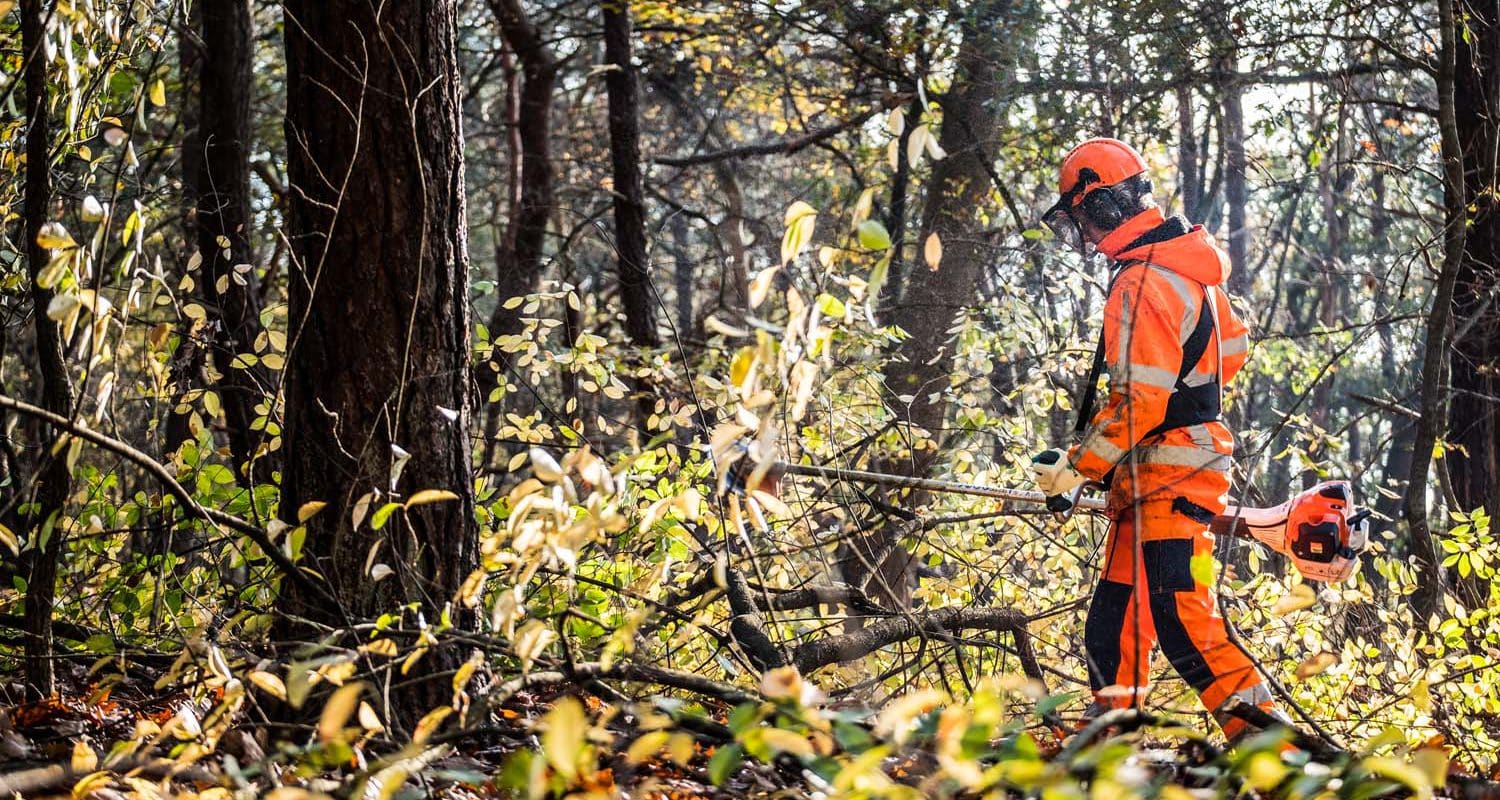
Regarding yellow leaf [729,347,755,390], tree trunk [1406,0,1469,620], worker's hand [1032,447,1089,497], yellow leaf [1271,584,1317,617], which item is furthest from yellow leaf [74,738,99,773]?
tree trunk [1406,0,1469,620]

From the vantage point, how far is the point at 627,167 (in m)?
8.96

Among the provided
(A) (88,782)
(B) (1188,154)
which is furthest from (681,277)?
(A) (88,782)

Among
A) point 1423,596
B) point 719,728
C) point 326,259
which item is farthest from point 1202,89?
point 719,728

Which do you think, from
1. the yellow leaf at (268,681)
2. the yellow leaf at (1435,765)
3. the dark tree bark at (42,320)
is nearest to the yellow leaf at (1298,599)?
the yellow leaf at (1435,765)

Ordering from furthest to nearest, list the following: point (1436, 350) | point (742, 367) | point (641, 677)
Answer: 1. point (1436, 350)
2. point (641, 677)
3. point (742, 367)

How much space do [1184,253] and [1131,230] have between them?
0.22 meters

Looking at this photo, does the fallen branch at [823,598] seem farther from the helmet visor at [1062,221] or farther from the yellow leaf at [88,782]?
the yellow leaf at [88,782]

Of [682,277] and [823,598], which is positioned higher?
[682,277]

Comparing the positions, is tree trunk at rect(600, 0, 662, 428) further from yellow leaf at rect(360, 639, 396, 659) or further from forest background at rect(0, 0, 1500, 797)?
yellow leaf at rect(360, 639, 396, 659)

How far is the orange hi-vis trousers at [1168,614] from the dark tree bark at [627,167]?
5.26 m

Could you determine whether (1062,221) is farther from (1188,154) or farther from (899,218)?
(1188,154)

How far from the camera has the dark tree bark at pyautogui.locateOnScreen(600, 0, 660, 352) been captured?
8.88 m

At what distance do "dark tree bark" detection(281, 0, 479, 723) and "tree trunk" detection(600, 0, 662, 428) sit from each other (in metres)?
5.78

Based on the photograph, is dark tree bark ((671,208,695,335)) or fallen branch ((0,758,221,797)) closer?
fallen branch ((0,758,221,797))
